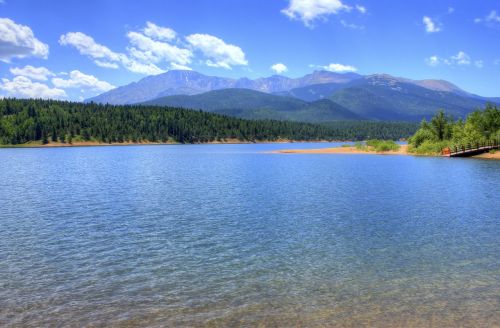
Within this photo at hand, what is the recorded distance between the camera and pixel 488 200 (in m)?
42.3

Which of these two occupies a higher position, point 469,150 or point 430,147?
point 430,147

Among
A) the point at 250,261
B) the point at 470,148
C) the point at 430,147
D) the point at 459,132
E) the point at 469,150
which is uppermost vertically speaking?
the point at 459,132

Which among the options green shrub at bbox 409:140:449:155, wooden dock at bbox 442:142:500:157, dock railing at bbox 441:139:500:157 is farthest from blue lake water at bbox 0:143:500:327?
green shrub at bbox 409:140:449:155

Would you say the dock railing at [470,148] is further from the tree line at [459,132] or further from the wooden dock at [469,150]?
the tree line at [459,132]

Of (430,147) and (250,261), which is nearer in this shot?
(250,261)

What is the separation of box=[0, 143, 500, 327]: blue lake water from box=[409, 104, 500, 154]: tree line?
8712 centimetres

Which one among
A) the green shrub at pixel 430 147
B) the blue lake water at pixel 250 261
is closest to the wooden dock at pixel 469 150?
the green shrub at pixel 430 147

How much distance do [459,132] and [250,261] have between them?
12028cm

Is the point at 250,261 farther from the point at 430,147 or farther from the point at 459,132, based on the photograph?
the point at 459,132

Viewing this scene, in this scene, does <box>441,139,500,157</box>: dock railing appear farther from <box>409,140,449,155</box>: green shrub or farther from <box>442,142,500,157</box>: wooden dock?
<box>409,140,449,155</box>: green shrub

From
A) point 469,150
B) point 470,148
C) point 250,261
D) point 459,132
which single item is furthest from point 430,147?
point 250,261

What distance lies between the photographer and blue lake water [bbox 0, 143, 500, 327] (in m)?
15.6

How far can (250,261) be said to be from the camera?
22.0 meters

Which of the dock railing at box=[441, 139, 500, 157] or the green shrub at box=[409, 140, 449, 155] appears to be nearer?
the dock railing at box=[441, 139, 500, 157]
